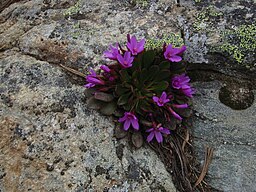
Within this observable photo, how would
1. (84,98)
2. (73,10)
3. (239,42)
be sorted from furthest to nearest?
(73,10) < (239,42) < (84,98)

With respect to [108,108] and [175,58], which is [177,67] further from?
[108,108]

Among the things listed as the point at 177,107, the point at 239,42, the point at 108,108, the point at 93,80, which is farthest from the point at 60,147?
the point at 239,42

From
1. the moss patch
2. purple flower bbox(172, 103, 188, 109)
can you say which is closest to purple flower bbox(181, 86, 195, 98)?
purple flower bbox(172, 103, 188, 109)

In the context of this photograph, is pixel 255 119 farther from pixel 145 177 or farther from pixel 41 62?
pixel 41 62

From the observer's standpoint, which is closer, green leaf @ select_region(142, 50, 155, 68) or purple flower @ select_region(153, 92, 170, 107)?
purple flower @ select_region(153, 92, 170, 107)

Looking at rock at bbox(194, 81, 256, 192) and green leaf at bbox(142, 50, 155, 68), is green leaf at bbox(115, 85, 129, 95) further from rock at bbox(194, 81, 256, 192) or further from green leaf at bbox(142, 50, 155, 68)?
rock at bbox(194, 81, 256, 192)

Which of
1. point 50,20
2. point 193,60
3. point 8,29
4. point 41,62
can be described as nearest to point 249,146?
point 193,60
